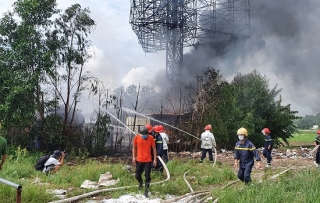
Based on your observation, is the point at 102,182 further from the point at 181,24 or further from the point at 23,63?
the point at 181,24

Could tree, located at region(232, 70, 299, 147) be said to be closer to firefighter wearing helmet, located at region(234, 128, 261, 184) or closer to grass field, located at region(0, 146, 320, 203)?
grass field, located at region(0, 146, 320, 203)

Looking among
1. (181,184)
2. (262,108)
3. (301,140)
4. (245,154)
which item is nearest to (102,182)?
(181,184)

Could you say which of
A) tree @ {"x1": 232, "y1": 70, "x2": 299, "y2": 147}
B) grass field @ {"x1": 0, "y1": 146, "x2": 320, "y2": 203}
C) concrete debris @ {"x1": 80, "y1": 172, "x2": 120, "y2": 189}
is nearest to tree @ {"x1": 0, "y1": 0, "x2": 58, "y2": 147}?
grass field @ {"x1": 0, "y1": 146, "x2": 320, "y2": 203}

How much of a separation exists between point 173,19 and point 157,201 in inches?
748

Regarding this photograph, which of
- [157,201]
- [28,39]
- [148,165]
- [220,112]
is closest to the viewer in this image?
[157,201]

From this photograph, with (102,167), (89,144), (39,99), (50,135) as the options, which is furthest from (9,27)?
(102,167)

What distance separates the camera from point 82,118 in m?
18.4

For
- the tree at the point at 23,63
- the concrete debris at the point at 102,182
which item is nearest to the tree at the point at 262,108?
the tree at the point at 23,63

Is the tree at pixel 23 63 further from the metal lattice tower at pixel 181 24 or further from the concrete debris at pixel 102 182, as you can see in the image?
the metal lattice tower at pixel 181 24

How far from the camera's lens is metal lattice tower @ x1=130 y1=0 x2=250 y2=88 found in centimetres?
2198

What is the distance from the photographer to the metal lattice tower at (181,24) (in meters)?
22.0

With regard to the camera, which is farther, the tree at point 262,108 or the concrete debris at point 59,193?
the tree at point 262,108

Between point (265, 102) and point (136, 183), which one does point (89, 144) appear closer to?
point (136, 183)

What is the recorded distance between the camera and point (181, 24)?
2373 cm
